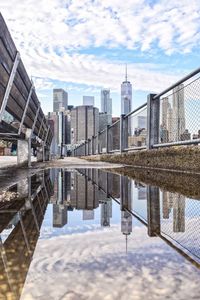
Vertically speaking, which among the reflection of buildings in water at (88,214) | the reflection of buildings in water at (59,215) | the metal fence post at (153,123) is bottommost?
the reflection of buildings in water at (88,214)

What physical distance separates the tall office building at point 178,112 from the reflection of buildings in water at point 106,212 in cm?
401

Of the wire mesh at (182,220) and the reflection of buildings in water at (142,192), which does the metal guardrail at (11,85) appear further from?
the wire mesh at (182,220)

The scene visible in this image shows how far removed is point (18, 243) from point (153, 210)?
5.15 ft

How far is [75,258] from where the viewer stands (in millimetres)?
1775

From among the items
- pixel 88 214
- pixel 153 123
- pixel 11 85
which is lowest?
pixel 88 214

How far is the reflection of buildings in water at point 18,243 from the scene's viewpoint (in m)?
1.39

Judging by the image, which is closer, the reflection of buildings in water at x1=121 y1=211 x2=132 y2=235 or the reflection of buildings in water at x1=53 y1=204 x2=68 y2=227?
the reflection of buildings in water at x1=121 y1=211 x2=132 y2=235

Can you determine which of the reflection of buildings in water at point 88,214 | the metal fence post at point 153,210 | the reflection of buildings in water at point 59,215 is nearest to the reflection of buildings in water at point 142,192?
the metal fence post at point 153,210

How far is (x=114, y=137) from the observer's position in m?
17.2

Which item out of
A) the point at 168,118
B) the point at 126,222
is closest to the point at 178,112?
the point at 168,118

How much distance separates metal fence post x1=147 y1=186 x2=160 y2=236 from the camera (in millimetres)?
2500

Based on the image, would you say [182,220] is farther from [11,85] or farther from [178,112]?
[178,112]

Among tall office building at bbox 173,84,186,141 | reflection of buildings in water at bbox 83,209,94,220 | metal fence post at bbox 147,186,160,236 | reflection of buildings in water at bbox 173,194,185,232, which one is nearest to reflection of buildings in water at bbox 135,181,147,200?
metal fence post at bbox 147,186,160,236

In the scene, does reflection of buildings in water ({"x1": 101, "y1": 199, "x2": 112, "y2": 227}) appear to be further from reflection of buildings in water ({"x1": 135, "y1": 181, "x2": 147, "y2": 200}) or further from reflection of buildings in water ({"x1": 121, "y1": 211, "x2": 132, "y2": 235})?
reflection of buildings in water ({"x1": 135, "y1": 181, "x2": 147, "y2": 200})
